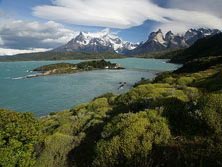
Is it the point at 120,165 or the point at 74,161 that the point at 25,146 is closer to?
the point at 74,161

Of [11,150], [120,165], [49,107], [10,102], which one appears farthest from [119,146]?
[10,102]

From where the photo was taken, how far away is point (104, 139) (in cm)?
1323

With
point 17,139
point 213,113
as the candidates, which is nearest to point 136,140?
point 213,113

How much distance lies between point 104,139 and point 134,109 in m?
4.84

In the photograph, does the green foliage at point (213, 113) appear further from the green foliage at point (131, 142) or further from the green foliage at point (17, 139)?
the green foliage at point (17, 139)

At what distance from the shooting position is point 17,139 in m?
15.2

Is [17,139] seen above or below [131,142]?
below

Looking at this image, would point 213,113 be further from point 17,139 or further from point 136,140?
point 17,139

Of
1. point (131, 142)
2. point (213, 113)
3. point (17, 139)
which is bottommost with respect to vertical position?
point (17, 139)

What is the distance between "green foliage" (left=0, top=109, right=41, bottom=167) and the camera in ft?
44.0

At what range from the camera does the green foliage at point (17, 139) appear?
13.4 metres

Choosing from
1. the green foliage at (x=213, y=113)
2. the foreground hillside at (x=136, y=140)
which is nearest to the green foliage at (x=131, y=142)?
the foreground hillside at (x=136, y=140)

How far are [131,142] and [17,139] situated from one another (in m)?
5.94

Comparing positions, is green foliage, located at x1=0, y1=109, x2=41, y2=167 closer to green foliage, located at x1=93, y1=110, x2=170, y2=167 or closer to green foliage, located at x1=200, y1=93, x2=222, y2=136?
green foliage, located at x1=93, y1=110, x2=170, y2=167
